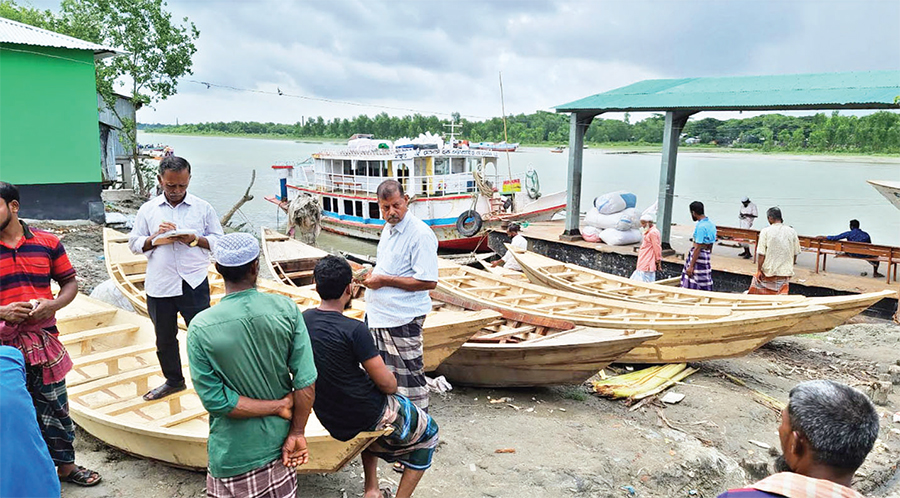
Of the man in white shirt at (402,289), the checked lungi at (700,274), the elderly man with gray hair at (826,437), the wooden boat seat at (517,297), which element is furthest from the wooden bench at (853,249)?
the elderly man with gray hair at (826,437)

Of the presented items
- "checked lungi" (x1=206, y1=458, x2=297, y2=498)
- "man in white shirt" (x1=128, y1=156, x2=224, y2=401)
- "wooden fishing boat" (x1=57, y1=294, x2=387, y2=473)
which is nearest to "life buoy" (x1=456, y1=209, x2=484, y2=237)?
"wooden fishing boat" (x1=57, y1=294, x2=387, y2=473)

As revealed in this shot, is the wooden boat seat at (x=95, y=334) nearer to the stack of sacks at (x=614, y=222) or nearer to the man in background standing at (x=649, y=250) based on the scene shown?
the man in background standing at (x=649, y=250)

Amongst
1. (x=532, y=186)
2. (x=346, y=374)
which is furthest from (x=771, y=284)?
(x=532, y=186)

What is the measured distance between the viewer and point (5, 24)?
41.9ft

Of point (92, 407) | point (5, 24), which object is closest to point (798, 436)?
point (92, 407)

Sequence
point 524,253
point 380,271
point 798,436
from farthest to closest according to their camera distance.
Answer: point 524,253 < point 380,271 < point 798,436

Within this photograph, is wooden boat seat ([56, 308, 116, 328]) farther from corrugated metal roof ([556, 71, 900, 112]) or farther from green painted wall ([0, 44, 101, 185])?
corrugated metal roof ([556, 71, 900, 112])

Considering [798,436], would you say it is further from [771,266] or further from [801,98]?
[801,98]

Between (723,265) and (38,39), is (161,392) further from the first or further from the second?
(38,39)

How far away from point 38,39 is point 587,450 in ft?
43.6

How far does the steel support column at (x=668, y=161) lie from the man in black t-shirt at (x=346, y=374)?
33.0ft

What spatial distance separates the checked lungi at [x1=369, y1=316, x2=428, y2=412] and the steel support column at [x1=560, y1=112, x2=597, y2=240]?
1016 cm

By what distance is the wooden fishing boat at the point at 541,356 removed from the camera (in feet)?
16.5

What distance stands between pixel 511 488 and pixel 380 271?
165 centimetres
